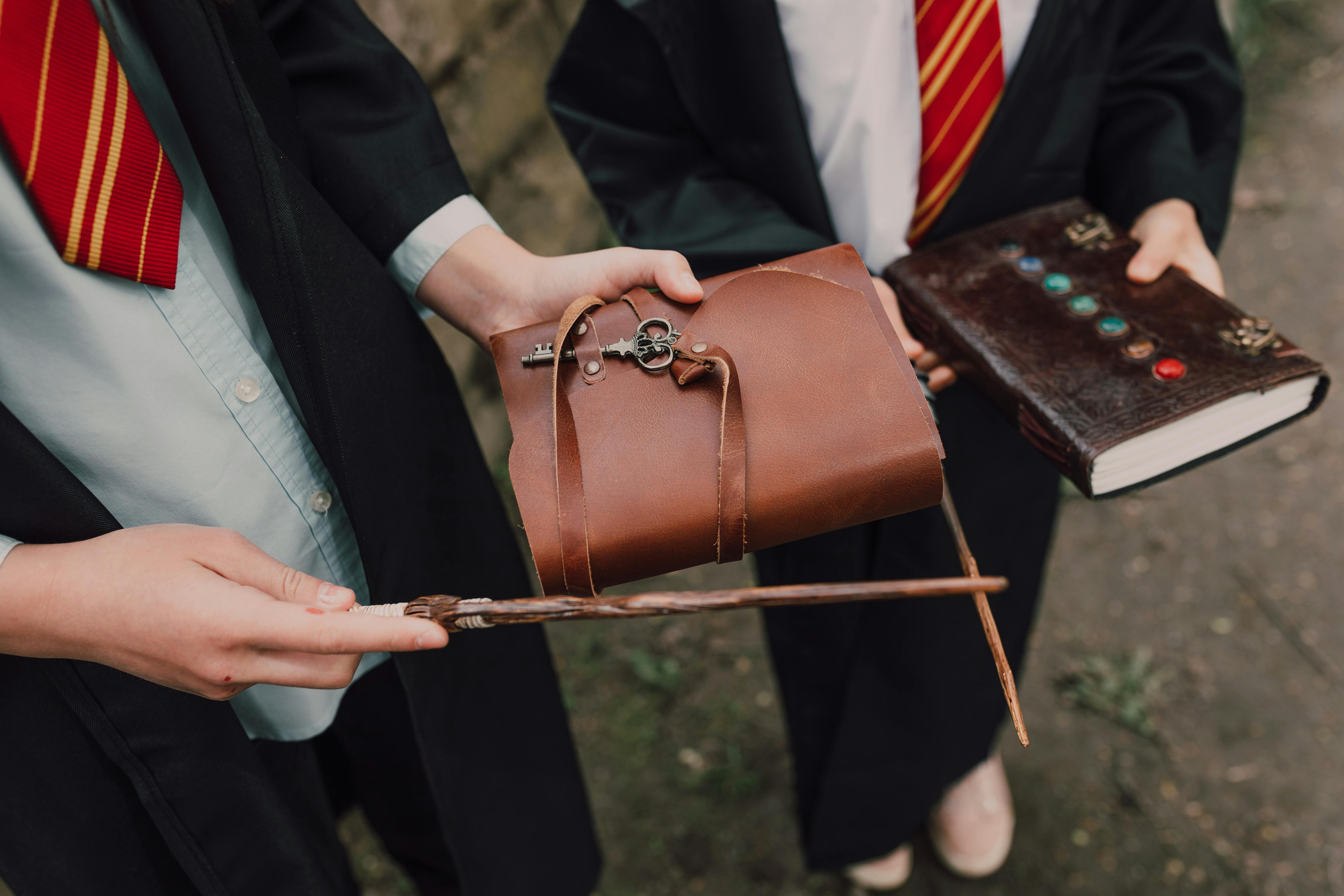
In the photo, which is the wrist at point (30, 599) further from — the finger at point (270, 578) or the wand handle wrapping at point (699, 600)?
the wand handle wrapping at point (699, 600)

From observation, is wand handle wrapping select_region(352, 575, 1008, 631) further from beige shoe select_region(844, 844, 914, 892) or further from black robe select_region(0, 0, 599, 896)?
beige shoe select_region(844, 844, 914, 892)

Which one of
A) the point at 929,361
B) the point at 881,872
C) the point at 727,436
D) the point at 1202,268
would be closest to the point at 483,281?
the point at 727,436

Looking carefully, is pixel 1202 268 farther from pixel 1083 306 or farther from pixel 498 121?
pixel 498 121

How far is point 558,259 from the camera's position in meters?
1.01

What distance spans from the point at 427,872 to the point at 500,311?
1025 mm

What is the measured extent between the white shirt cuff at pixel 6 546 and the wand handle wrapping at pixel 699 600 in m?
0.40

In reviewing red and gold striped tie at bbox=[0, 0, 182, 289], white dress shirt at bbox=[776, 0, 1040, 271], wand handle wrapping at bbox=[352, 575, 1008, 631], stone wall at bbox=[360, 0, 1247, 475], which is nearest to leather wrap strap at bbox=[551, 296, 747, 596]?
wand handle wrapping at bbox=[352, 575, 1008, 631]

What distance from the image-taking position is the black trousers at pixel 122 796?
0.82 metres

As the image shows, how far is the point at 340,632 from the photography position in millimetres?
705

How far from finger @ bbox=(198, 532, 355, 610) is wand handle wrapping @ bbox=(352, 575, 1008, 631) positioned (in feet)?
0.43

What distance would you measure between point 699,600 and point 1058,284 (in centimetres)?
81

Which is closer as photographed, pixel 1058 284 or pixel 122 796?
pixel 122 796

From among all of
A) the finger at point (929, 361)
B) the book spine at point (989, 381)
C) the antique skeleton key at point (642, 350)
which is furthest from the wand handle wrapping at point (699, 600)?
the finger at point (929, 361)

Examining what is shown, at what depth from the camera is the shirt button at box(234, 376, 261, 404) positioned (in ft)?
2.76
